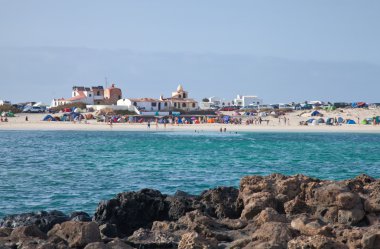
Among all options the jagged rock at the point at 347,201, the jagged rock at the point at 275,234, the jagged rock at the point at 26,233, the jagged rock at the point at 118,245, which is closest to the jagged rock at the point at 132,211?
the jagged rock at the point at 26,233

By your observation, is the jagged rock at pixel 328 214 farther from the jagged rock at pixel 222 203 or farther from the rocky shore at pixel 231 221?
the jagged rock at pixel 222 203

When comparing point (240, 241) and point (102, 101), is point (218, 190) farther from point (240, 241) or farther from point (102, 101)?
point (102, 101)

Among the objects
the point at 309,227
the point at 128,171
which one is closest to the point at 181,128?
the point at 128,171

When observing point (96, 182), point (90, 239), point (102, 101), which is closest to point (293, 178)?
point (90, 239)

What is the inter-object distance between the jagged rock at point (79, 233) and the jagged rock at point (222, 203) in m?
3.44

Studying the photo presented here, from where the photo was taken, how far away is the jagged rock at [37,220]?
39.4 feet

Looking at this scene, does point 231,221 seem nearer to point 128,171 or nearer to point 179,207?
point 179,207

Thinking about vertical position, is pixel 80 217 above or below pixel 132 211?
below

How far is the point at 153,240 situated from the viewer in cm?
1009

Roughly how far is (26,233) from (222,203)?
14.3 feet

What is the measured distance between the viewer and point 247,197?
12.4 meters

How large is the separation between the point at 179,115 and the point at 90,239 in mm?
84426


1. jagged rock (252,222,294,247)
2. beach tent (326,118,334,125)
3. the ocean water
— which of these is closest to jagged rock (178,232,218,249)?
jagged rock (252,222,294,247)

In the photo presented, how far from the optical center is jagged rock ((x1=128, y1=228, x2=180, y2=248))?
9.87 metres
